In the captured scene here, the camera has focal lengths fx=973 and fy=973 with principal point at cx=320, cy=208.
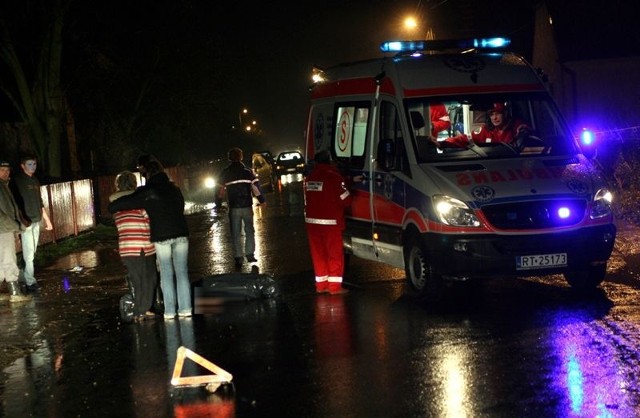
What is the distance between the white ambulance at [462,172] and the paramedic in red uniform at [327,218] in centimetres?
47

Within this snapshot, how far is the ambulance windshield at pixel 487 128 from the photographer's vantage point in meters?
10.7

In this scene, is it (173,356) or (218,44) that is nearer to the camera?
(173,356)

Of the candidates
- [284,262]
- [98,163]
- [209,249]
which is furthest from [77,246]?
[98,163]

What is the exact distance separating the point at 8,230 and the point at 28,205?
3.12 feet

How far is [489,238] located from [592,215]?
3.83 feet

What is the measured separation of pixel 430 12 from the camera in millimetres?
49406

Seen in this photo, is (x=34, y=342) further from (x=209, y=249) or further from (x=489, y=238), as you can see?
(x=209, y=249)

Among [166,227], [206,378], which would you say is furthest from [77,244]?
[206,378]

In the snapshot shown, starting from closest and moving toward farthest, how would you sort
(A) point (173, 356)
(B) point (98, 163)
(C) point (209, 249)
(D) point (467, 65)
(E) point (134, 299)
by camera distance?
(A) point (173, 356) < (E) point (134, 299) < (D) point (467, 65) < (C) point (209, 249) < (B) point (98, 163)

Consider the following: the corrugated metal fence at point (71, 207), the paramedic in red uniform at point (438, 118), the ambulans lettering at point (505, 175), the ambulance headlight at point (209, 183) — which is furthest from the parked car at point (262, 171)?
the ambulans lettering at point (505, 175)

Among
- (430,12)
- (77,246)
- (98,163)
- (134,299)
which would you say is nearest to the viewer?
(134,299)

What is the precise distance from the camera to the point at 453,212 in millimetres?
9977

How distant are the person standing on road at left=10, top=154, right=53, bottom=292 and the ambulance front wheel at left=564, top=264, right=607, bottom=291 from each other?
22.4 feet

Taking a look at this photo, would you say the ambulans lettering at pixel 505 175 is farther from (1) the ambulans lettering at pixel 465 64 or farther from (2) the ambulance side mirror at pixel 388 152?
(1) the ambulans lettering at pixel 465 64
